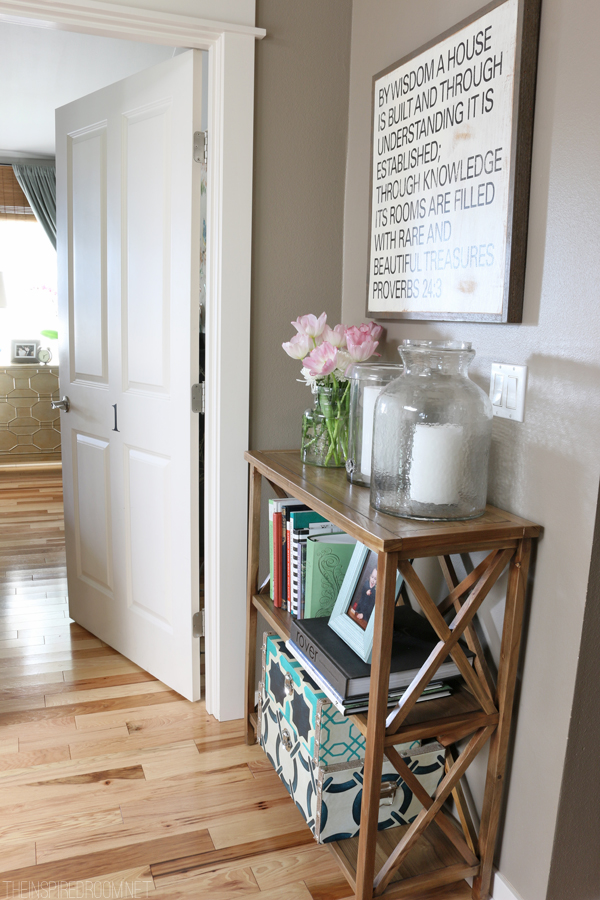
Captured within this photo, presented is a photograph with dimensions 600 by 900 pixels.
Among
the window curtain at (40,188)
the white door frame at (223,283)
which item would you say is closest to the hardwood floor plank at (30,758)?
the white door frame at (223,283)

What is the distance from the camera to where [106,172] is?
2.39 m

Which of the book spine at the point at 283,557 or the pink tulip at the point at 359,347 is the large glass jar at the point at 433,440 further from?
the book spine at the point at 283,557

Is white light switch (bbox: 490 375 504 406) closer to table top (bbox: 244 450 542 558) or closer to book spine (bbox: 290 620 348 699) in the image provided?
table top (bbox: 244 450 542 558)

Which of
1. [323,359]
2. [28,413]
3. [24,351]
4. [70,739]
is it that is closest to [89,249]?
[323,359]

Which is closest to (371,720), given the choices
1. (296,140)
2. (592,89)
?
(592,89)

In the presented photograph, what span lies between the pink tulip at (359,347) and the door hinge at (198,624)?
107cm

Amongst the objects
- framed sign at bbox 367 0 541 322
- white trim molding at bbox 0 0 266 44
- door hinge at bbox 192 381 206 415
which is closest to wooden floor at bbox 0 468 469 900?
→ door hinge at bbox 192 381 206 415

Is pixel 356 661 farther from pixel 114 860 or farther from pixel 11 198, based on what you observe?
pixel 11 198

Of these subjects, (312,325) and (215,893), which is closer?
(215,893)

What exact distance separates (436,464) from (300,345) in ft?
1.86

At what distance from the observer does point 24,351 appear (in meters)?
5.86

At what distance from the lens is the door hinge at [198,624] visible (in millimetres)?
2293

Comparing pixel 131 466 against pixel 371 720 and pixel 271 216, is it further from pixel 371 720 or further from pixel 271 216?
pixel 371 720

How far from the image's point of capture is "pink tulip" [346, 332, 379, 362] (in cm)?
170
